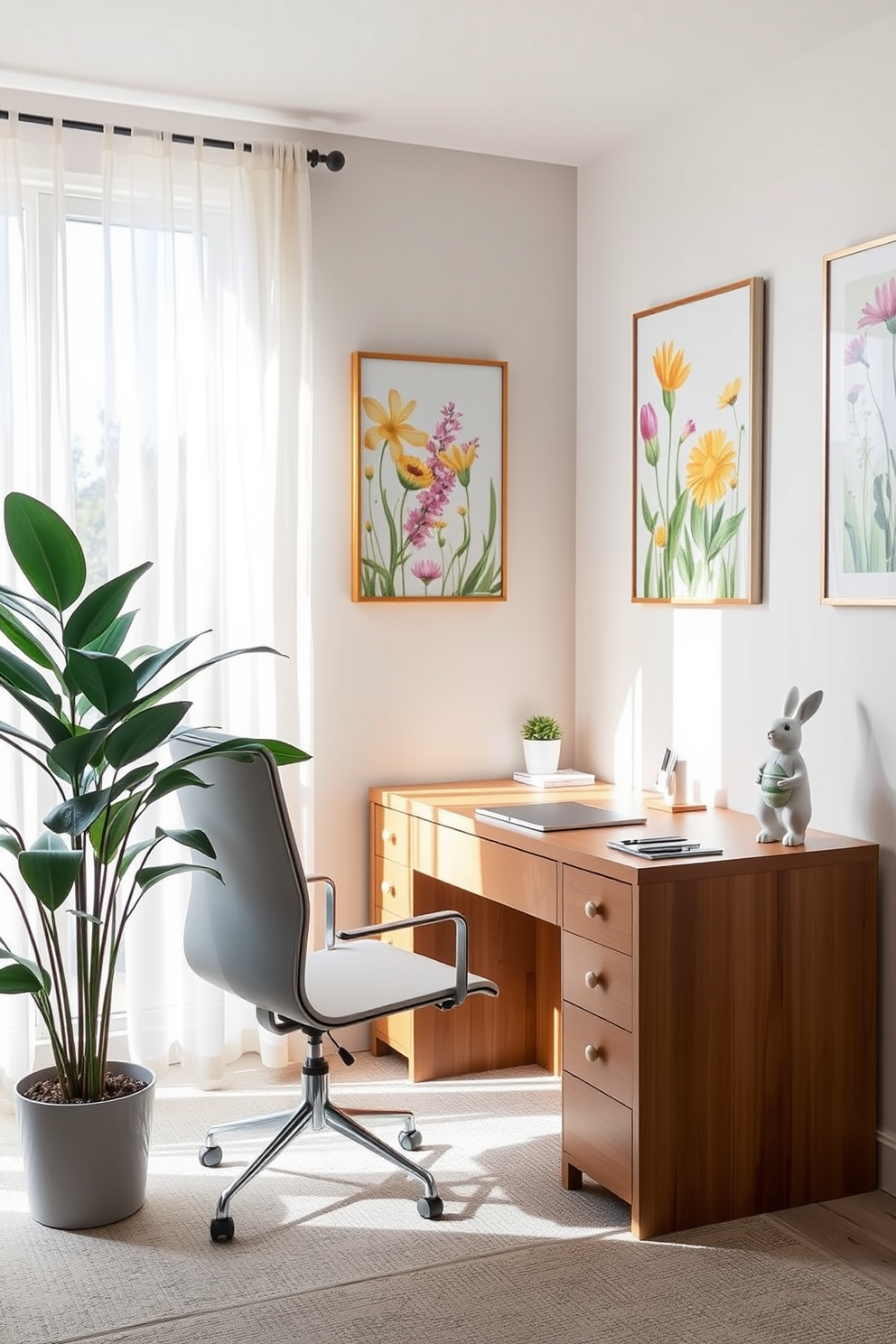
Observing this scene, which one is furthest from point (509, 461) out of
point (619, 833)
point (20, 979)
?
point (20, 979)

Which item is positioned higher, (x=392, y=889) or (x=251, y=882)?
(x=251, y=882)

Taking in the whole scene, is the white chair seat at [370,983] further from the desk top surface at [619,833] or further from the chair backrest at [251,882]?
the desk top surface at [619,833]

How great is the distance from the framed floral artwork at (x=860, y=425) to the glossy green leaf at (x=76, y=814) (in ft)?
5.56

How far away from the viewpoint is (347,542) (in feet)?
12.6

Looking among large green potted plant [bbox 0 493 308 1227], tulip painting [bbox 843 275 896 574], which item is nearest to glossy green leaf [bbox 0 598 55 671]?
large green potted plant [bbox 0 493 308 1227]

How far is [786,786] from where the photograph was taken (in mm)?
2930

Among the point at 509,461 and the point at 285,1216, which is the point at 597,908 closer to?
the point at 285,1216

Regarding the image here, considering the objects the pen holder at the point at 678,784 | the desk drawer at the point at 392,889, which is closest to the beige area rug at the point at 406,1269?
the desk drawer at the point at 392,889

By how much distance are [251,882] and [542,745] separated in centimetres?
142

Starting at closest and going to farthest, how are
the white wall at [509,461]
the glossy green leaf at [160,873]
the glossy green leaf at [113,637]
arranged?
the glossy green leaf at [160,873] < the glossy green leaf at [113,637] < the white wall at [509,461]

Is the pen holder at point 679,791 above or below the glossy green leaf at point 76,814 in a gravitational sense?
below

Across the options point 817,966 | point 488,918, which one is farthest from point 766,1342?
point 488,918

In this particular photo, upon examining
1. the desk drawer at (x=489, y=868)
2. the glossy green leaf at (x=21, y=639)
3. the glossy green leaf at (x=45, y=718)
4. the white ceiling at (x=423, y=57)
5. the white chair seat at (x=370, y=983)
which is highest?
the white ceiling at (x=423, y=57)

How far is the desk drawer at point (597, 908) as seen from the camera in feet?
8.94
